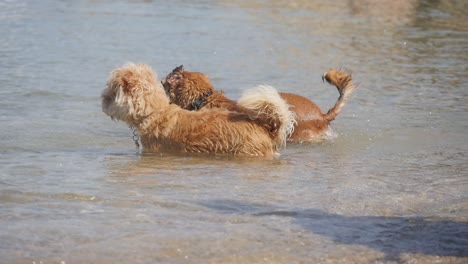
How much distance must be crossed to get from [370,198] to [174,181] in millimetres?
1365

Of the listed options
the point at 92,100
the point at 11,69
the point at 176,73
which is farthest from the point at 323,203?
the point at 11,69

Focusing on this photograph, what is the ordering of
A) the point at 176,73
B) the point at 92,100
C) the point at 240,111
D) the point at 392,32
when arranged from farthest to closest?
1. the point at 392,32
2. the point at 92,100
3. the point at 176,73
4. the point at 240,111

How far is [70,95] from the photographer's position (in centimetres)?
994

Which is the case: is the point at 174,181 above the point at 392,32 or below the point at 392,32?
below

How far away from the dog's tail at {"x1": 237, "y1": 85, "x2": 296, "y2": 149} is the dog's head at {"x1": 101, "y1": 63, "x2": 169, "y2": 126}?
0.79 m

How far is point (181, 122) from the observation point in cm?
734

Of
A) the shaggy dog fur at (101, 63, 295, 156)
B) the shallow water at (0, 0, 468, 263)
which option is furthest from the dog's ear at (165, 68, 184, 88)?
the shallow water at (0, 0, 468, 263)

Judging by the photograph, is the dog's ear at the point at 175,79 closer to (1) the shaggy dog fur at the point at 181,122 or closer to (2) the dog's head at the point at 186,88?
(2) the dog's head at the point at 186,88

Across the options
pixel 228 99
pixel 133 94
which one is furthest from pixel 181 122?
pixel 228 99

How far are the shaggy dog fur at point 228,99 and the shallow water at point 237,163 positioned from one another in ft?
0.60

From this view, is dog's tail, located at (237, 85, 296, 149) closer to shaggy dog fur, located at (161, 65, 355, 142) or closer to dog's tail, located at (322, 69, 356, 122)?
shaggy dog fur, located at (161, 65, 355, 142)

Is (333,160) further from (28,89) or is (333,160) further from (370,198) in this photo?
(28,89)

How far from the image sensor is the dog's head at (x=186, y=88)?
7.92 meters

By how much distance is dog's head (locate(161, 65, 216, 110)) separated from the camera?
792cm
